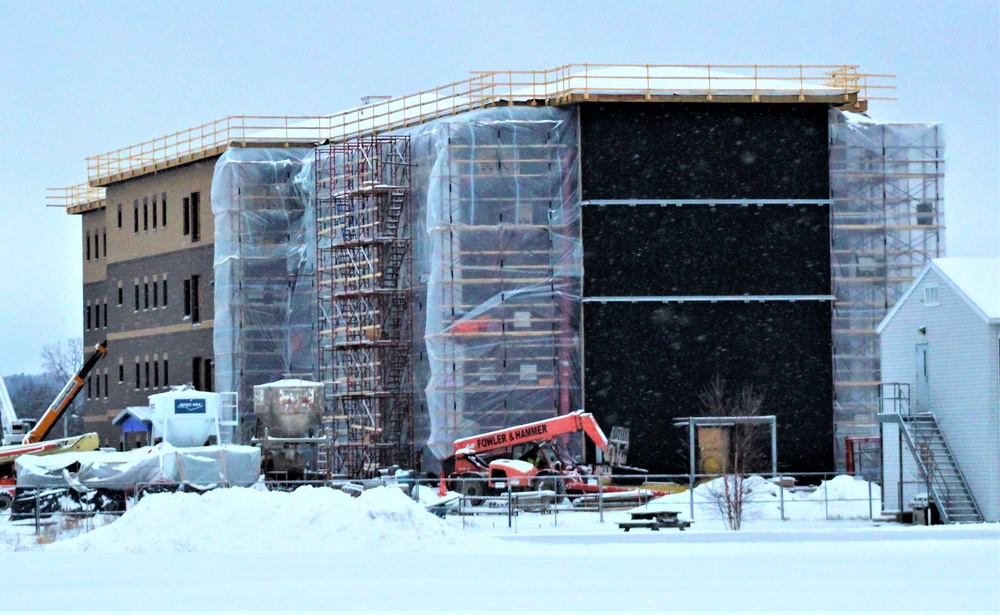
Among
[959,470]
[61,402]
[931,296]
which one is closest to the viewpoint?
[959,470]

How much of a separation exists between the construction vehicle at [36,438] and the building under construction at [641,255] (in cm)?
852

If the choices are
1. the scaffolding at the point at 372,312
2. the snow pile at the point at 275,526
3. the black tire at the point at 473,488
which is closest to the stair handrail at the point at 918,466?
the black tire at the point at 473,488

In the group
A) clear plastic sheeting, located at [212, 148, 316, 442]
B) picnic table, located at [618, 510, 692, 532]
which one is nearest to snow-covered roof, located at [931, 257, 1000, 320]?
picnic table, located at [618, 510, 692, 532]

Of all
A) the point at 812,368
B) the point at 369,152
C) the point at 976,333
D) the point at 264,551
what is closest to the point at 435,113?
the point at 369,152

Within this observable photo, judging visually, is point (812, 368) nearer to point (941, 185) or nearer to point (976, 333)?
point (941, 185)

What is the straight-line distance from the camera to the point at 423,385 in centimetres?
6166

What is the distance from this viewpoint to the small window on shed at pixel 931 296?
46156 millimetres

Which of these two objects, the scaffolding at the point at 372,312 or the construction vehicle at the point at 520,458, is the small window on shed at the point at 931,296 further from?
the scaffolding at the point at 372,312

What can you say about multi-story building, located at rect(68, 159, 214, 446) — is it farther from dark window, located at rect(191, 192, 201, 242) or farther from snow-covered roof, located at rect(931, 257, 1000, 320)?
snow-covered roof, located at rect(931, 257, 1000, 320)

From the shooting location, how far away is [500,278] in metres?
58.4

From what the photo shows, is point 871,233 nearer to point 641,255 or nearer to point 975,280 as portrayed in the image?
point 641,255

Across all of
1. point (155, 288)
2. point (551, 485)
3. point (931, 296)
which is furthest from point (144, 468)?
point (155, 288)

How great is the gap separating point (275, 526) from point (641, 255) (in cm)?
2588

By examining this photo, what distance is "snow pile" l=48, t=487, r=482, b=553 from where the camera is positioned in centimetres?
3466
